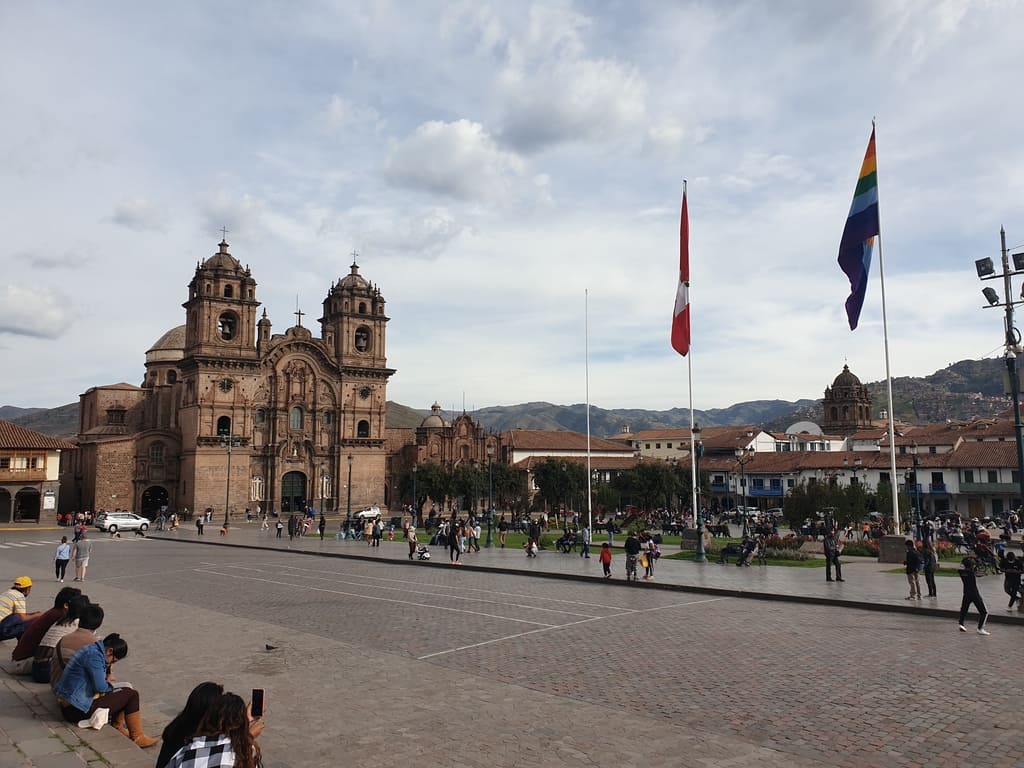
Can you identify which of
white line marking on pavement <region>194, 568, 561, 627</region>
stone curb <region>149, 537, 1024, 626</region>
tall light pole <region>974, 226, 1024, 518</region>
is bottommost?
stone curb <region>149, 537, 1024, 626</region>

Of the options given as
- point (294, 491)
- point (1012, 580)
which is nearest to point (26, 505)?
point (294, 491)

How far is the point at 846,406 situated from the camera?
115125mm

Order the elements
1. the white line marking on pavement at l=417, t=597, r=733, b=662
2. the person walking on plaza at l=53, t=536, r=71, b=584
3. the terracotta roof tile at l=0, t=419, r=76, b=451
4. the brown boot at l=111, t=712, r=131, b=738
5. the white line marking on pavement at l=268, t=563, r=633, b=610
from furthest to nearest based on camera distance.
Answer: the terracotta roof tile at l=0, t=419, r=76, b=451 → the person walking on plaza at l=53, t=536, r=71, b=584 → the white line marking on pavement at l=268, t=563, r=633, b=610 → the white line marking on pavement at l=417, t=597, r=733, b=662 → the brown boot at l=111, t=712, r=131, b=738

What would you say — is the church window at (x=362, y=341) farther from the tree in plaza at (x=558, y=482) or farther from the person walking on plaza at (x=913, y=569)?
the person walking on plaza at (x=913, y=569)

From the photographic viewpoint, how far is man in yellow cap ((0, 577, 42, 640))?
1189cm

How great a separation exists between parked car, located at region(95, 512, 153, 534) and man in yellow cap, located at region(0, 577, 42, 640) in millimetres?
42029

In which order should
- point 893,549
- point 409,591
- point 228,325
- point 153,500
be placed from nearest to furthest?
point 409,591
point 893,549
point 153,500
point 228,325

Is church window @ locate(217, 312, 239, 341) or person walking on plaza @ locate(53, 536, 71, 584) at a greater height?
church window @ locate(217, 312, 239, 341)

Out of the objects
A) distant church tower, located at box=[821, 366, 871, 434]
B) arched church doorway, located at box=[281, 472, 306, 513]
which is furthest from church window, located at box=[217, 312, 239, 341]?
distant church tower, located at box=[821, 366, 871, 434]

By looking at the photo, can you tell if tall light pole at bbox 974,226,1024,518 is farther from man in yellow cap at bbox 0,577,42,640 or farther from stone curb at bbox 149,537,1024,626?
man in yellow cap at bbox 0,577,42,640

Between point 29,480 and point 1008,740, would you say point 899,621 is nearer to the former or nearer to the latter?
point 1008,740

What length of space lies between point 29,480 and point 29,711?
56.8 metres

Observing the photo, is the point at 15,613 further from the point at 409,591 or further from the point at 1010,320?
the point at 1010,320

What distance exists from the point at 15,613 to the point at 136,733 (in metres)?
5.79
